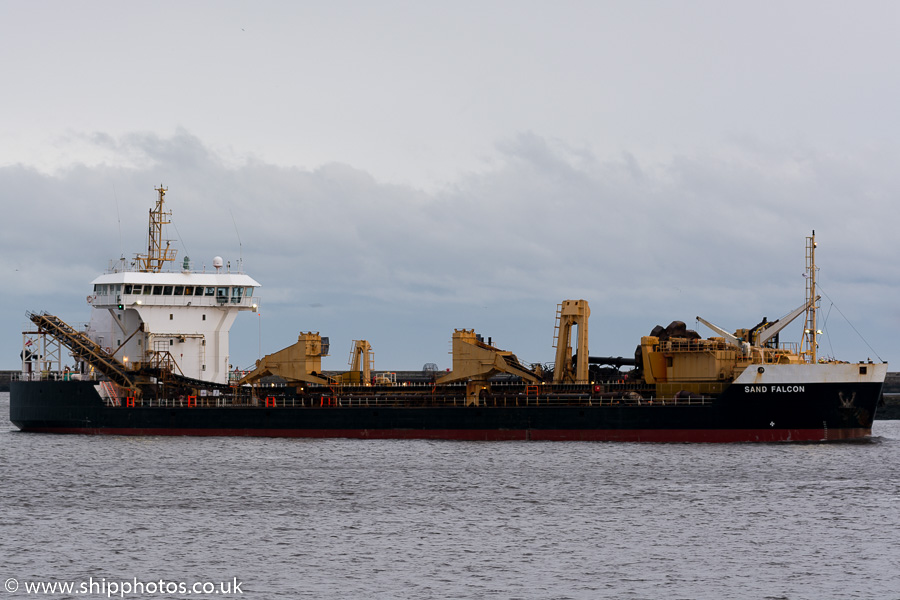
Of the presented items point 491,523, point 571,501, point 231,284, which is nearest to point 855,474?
point 571,501

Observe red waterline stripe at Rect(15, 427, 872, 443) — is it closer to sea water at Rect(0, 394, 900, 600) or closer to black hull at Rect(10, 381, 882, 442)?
black hull at Rect(10, 381, 882, 442)

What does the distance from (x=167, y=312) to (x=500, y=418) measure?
→ 64.6 feet

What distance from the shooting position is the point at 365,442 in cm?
5494

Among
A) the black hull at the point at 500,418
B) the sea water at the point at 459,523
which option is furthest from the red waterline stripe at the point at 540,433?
the sea water at the point at 459,523

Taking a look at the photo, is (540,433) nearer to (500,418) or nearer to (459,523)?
(500,418)

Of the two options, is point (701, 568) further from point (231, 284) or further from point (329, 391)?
point (231, 284)

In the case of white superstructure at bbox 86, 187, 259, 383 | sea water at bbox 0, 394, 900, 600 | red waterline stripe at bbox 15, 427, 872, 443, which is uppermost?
white superstructure at bbox 86, 187, 259, 383

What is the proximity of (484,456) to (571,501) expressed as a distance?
12.5 meters

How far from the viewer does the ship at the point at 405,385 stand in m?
49.9

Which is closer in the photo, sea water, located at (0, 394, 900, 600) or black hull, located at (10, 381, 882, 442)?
sea water, located at (0, 394, 900, 600)

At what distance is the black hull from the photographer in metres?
49.7

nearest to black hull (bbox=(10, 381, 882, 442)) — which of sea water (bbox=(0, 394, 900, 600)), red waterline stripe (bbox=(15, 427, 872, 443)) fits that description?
red waterline stripe (bbox=(15, 427, 872, 443))

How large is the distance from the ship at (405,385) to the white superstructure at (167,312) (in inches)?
3.0

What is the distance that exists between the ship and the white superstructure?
0.08 metres
